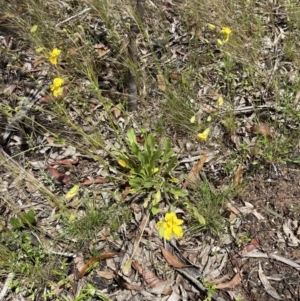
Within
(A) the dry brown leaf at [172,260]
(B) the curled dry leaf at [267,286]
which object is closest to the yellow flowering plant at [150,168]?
(A) the dry brown leaf at [172,260]

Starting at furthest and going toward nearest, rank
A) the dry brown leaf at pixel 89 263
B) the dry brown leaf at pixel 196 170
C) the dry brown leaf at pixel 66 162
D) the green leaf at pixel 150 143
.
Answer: the dry brown leaf at pixel 66 162, the dry brown leaf at pixel 196 170, the green leaf at pixel 150 143, the dry brown leaf at pixel 89 263

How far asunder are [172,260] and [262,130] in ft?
3.00

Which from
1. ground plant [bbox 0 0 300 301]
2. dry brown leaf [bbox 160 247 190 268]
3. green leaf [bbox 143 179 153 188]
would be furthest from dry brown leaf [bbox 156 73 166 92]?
dry brown leaf [bbox 160 247 190 268]

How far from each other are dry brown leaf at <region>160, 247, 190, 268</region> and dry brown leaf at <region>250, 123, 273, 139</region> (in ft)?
2.81

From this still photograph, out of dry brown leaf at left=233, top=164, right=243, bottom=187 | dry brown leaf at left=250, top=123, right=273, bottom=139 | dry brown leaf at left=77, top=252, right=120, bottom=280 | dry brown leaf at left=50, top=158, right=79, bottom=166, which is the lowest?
dry brown leaf at left=77, top=252, right=120, bottom=280

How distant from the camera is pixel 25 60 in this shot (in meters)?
2.79

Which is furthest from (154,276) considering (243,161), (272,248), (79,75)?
(79,75)

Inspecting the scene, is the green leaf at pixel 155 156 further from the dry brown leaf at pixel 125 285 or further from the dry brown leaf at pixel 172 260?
the dry brown leaf at pixel 125 285

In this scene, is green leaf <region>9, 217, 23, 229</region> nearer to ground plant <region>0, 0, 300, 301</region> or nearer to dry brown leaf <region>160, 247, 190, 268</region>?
ground plant <region>0, 0, 300, 301</region>

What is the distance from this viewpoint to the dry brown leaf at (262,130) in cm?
229

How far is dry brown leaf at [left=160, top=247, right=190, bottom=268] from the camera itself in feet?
6.40

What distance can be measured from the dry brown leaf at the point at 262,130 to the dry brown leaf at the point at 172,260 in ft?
2.81

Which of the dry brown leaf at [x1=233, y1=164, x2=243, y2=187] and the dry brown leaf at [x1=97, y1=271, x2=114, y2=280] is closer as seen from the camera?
the dry brown leaf at [x1=97, y1=271, x2=114, y2=280]

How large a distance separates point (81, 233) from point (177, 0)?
1.89 metres
